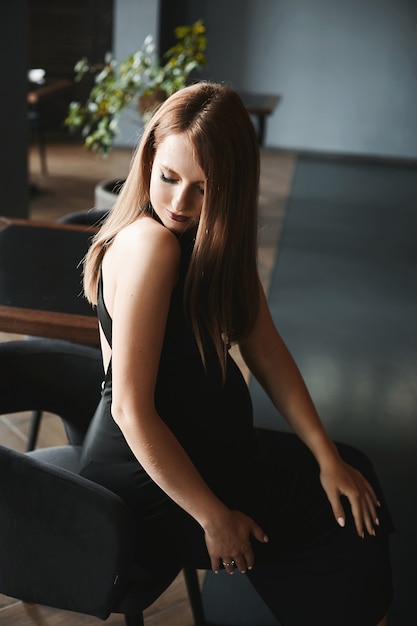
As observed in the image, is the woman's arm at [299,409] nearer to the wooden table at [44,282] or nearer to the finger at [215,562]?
the finger at [215,562]

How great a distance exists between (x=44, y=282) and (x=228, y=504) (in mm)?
984

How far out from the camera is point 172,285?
1356 millimetres

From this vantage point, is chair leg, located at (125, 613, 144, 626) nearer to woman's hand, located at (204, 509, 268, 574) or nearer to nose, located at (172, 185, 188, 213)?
woman's hand, located at (204, 509, 268, 574)

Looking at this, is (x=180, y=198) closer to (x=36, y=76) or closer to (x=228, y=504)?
(x=228, y=504)

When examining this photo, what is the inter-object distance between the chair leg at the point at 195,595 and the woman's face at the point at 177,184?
0.86m

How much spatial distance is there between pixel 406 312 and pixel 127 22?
5.70 m

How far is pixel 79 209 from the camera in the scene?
21.4 feet

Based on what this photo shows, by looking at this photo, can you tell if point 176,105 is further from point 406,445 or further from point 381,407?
point 381,407

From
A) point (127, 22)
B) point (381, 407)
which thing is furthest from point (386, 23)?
point (381, 407)

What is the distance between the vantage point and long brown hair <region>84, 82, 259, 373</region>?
1.34 meters

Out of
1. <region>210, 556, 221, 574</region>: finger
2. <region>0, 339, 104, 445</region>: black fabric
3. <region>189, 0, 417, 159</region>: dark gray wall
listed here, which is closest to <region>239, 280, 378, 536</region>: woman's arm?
<region>210, 556, 221, 574</region>: finger

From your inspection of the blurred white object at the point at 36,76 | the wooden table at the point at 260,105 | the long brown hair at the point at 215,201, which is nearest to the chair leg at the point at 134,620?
the long brown hair at the point at 215,201

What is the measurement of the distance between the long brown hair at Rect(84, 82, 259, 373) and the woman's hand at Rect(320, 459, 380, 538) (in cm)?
32

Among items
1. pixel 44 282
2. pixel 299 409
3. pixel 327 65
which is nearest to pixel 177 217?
pixel 299 409
